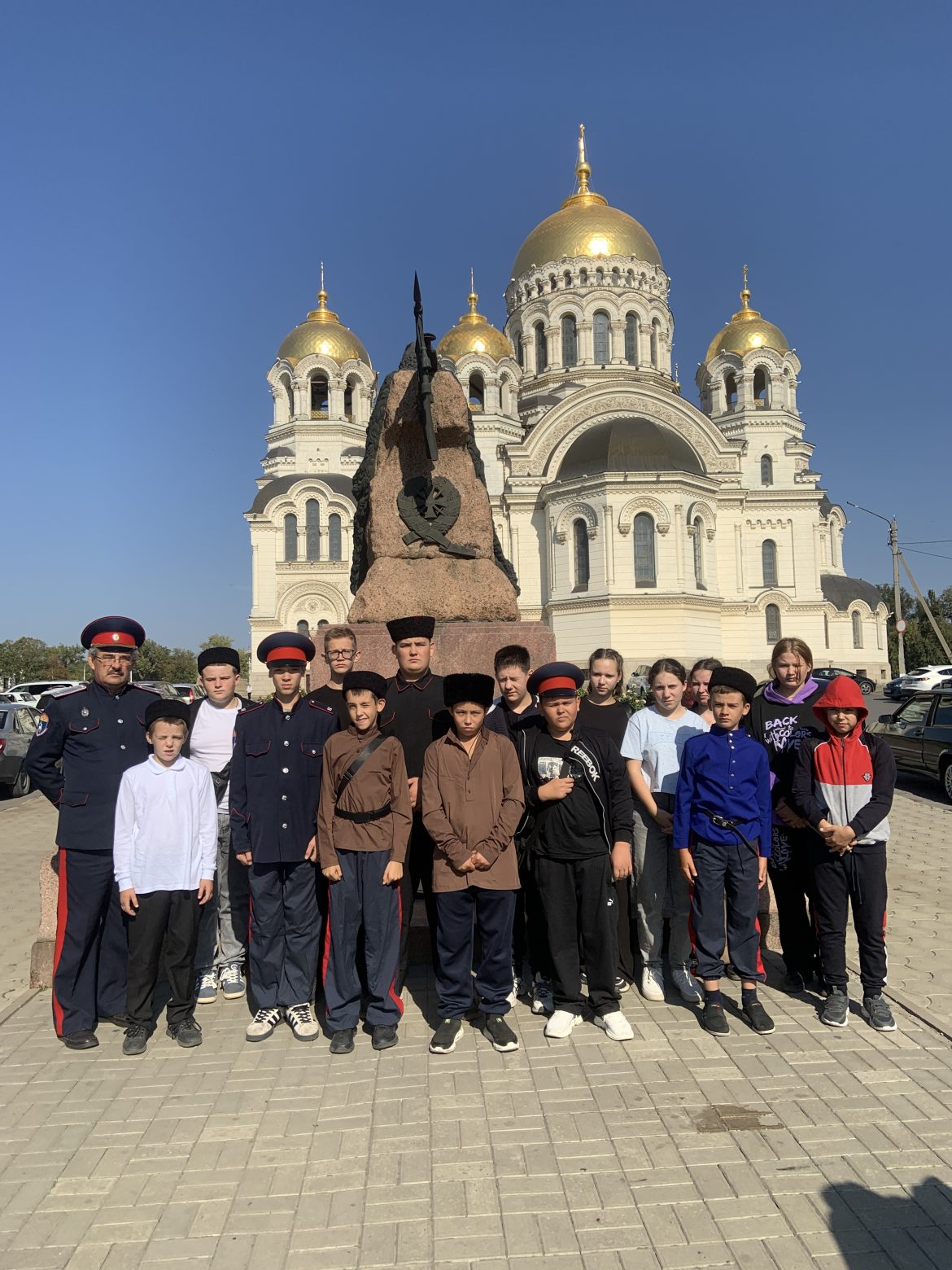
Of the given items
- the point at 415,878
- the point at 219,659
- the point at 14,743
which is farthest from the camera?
the point at 14,743

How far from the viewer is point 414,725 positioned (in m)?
4.58

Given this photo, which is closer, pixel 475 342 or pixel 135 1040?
pixel 135 1040

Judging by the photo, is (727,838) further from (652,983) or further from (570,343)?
(570,343)

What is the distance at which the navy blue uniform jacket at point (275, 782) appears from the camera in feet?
13.9

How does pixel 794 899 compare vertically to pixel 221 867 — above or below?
below

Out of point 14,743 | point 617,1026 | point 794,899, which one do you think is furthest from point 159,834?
point 14,743

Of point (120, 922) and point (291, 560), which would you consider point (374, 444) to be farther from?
point (291, 560)

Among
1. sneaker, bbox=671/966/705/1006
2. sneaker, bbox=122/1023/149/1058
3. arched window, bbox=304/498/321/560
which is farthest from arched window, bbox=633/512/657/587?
sneaker, bbox=122/1023/149/1058

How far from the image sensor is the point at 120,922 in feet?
14.2

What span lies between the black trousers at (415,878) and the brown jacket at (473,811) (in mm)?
288

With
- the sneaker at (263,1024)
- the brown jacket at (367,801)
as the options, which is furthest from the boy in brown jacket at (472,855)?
the sneaker at (263,1024)

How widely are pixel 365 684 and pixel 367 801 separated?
22.0 inches

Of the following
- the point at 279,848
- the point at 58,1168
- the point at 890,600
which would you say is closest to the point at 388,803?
the point at 279,848

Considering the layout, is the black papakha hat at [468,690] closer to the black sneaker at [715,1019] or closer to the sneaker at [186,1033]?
the black sneaker at [715,1019]
